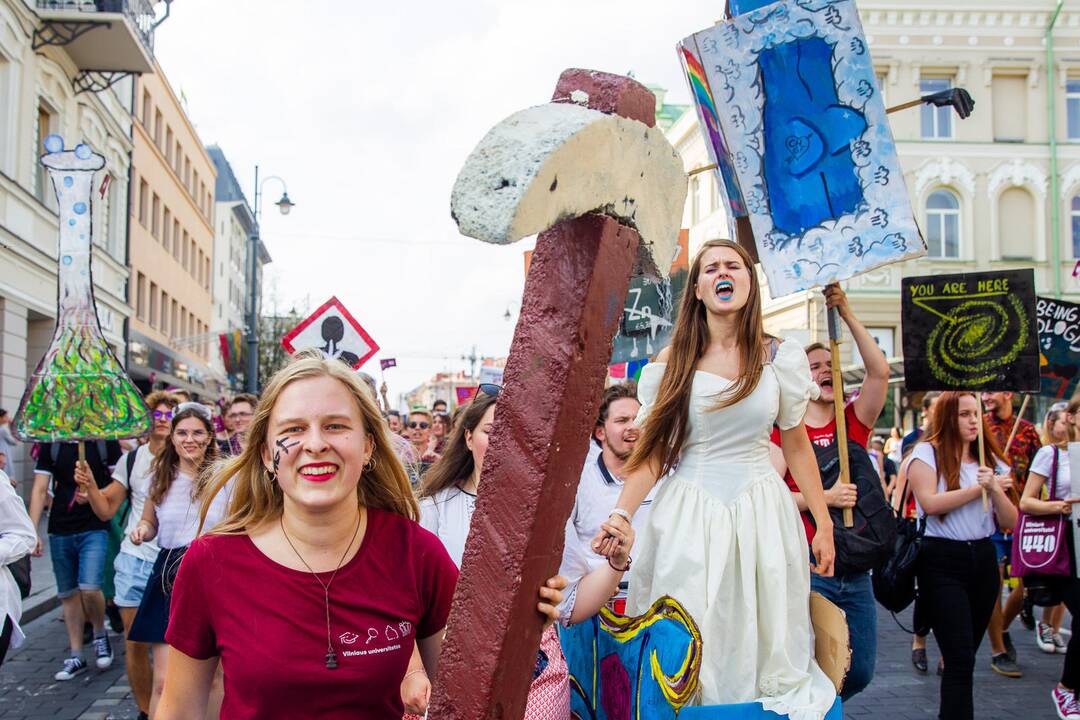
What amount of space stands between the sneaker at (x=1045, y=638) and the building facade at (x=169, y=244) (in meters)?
20.3

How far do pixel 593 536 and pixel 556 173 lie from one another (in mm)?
2527

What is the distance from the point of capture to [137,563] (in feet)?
19.8

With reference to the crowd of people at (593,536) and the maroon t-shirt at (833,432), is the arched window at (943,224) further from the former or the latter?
the maroon t-shirt at (833,432)

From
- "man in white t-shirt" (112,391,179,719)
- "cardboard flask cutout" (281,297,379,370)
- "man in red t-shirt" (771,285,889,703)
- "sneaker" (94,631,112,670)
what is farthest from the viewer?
"cardboard flask cutout" (281,297,379,370)

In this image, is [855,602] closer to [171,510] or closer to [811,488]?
[811,488]

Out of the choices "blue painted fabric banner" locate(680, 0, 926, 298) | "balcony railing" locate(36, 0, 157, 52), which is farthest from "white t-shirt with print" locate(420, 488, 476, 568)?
"balcony railing" locate(36, 0, 157, 52)

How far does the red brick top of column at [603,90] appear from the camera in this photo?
163cm

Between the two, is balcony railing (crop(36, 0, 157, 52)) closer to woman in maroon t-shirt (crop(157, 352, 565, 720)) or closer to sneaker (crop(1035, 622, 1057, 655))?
sneaker (crop(1035, 622, 1057, 655))

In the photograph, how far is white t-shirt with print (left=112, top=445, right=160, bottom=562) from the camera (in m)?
6.05

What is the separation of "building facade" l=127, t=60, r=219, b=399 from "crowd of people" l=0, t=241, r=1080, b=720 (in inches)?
829

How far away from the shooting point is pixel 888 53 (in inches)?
1082

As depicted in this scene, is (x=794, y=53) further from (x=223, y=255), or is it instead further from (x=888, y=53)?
(x=223, y=255)

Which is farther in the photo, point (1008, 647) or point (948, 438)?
point (1008, 647)

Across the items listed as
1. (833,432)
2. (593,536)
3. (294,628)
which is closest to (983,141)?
(833,432)
